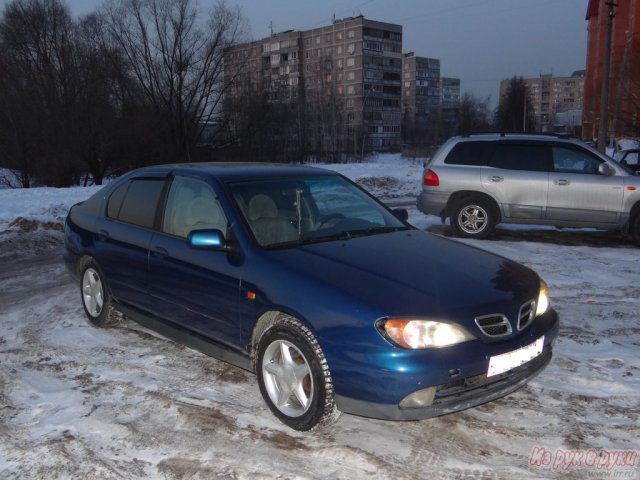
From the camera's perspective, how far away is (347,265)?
11.6 ft

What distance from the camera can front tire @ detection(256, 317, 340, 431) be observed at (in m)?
3.24

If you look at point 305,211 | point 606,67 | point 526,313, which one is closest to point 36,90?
point 606,67

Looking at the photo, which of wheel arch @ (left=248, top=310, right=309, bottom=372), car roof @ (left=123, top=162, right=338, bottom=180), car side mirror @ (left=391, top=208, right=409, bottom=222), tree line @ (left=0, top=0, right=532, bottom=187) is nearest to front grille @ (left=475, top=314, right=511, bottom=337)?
wheel arch @ (left=248, top=310, right=309, bottom=372)

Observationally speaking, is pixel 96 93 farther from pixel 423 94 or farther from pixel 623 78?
pixel 423 94

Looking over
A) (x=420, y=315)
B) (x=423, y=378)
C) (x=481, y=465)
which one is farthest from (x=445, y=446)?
(x=420, y=315)

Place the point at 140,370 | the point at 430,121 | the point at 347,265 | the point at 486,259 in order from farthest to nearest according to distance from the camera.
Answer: the point at 430,121 < the point at 140,370 < the point at 486,259 < the point at 347,265

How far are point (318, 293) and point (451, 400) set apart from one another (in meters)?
0.92

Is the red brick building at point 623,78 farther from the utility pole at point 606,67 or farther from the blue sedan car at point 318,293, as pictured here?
the blue sedan car at point 318,293

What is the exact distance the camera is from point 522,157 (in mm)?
9773

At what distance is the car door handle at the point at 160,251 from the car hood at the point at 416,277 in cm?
111

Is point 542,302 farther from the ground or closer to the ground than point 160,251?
closer to the ground

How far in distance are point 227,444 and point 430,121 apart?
98.9 meters

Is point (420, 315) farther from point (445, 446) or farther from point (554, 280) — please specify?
point (554, 280)

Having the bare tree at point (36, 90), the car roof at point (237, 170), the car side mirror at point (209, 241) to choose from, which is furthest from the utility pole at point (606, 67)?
the bare tree at point (36, 90)
